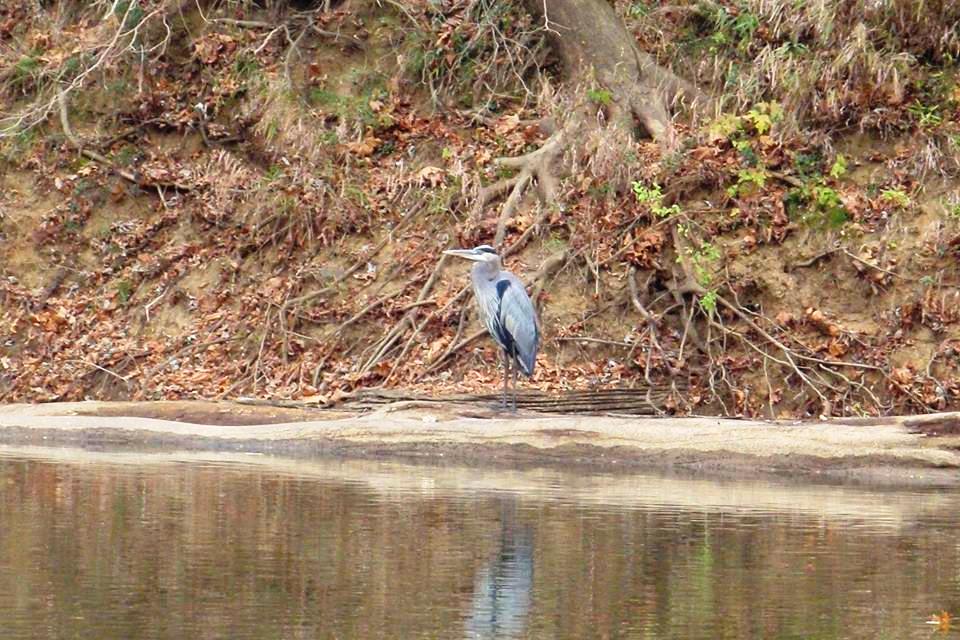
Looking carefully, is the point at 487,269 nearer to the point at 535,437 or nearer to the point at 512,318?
the point at 512,318

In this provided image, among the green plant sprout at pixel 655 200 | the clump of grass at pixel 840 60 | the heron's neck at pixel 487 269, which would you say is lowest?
the heron's neck at pixel 487 269

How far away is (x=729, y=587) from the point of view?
7207 mm

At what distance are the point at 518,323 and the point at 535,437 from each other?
194 cm

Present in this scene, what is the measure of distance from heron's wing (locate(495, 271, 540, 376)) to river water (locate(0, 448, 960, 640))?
1.91m

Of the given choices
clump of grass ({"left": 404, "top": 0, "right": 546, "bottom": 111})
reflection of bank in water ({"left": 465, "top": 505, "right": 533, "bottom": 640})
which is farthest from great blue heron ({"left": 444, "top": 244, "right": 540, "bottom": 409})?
reflection of bank in water ({"left": 465, "top": 505, "right": 533, "bottom": 640})

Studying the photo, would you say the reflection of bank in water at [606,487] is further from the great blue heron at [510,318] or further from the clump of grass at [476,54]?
the clump of grass at [476,54]

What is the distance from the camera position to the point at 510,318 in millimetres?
12781

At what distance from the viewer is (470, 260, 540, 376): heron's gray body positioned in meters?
12.8

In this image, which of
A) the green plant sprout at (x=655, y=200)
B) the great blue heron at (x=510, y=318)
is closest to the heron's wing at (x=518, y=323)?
the great blue heron at (x=510, y=318)

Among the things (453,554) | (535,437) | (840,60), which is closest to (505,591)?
(453,554)

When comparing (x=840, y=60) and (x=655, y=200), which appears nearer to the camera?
(x=655, y=200)

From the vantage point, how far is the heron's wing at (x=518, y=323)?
503 inches

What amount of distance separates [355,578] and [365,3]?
11331mm

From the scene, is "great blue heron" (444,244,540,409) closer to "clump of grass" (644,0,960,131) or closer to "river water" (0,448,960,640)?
"river water" (0,448,960,640)
